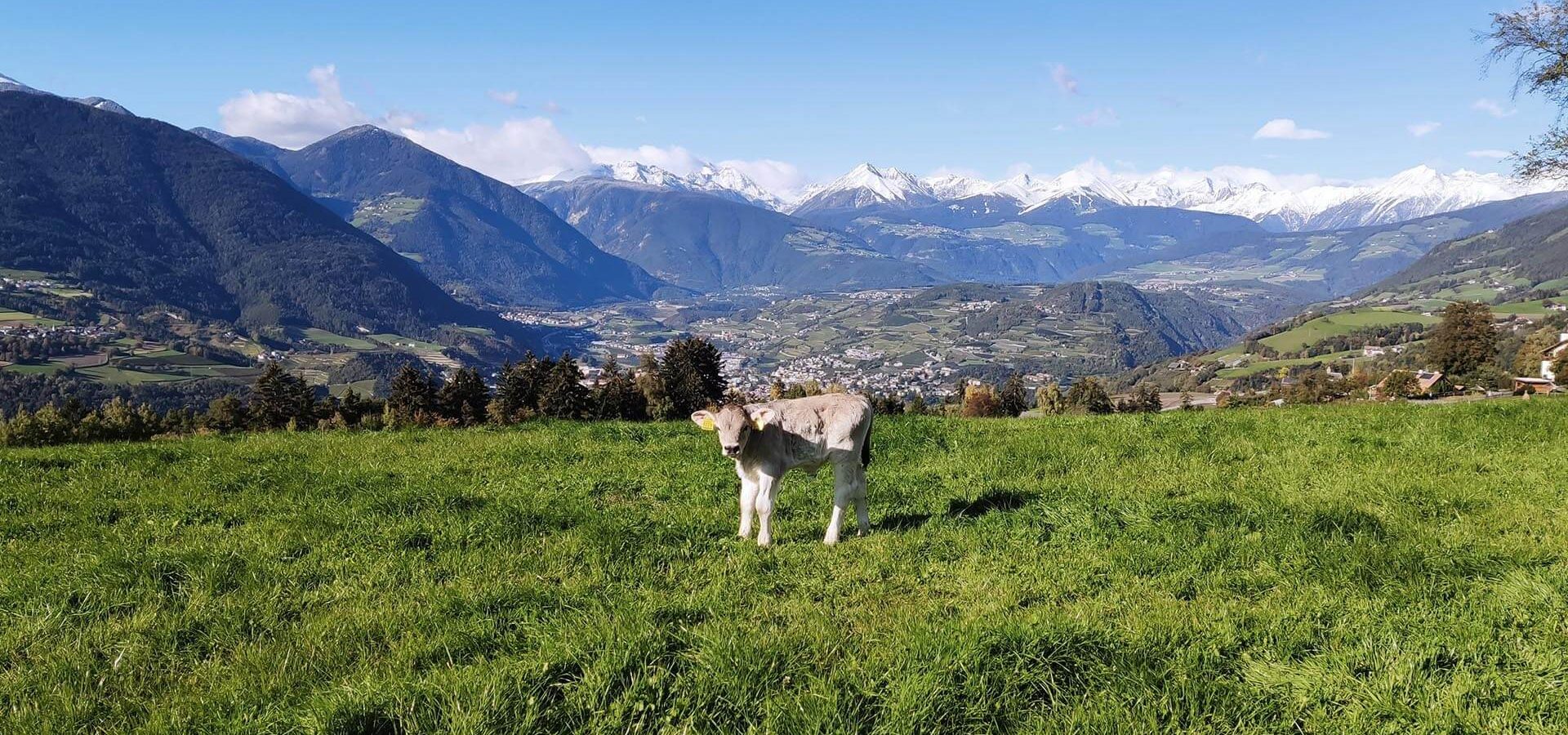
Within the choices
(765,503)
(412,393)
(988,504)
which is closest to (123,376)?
(412,393)

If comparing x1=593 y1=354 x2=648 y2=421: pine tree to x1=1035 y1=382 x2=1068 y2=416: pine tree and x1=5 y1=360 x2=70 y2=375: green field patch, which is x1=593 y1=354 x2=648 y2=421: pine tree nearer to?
x1=1035 y1=382 x2=1068 y2=416: pine tree

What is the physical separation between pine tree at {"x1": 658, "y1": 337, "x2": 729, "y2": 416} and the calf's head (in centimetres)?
3562

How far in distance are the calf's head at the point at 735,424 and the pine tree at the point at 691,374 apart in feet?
117

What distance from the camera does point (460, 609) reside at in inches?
245

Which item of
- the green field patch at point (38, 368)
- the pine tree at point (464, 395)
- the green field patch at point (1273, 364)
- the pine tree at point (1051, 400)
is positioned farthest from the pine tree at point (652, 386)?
the green field patch at point (38, 368)

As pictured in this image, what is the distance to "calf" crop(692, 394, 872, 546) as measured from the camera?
8352 mm

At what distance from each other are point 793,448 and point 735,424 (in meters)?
0.86

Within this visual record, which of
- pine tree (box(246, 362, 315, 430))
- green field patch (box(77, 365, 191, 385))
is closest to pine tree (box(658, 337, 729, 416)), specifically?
pine tree (box(246, 362, 315, 430))

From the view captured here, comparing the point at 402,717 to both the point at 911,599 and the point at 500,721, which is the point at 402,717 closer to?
the point at 500,721

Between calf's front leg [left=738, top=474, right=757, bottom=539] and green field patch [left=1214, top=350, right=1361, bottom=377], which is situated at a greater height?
calf's front leg [left=738, top=474, right=757, bottom=539]

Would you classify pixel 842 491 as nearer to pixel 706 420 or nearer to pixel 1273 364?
pixel 706 420

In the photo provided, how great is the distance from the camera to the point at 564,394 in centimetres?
4247

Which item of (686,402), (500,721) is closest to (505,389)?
(686,402)

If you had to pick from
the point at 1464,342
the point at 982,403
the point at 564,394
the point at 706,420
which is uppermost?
the point at 706,420
